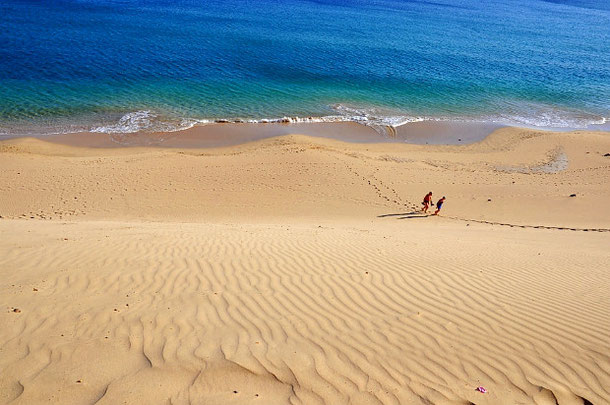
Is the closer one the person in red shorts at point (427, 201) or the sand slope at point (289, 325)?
the sand slope at point (289, 325)

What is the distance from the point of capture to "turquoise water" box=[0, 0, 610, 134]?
25703 mm

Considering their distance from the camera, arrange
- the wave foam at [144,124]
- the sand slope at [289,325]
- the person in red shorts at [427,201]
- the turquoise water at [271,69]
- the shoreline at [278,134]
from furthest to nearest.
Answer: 1. the turquoise water at [271,69]
2. the wave foam at [144,124]
3. the shoreline at [278,134]
4. the person in red shorts at [427,201]
5. the sand slope at [289,325]

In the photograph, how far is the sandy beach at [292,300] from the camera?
4164 millimetres

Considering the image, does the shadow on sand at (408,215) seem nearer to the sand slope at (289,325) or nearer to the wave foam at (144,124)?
the sand slope at (289,325)

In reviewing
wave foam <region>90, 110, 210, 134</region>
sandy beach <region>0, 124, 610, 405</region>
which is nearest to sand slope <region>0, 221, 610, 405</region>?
sandy beach <region>0, 124, 610, 405</region>

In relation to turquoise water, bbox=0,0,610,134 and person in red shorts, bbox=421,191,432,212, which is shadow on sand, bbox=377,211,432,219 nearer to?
person in red shorts, bbox=421,191,432,212

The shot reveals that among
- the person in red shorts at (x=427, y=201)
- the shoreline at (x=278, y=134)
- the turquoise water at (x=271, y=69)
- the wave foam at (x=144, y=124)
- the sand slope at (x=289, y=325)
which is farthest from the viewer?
the turquoise water at (x=271, y=69)

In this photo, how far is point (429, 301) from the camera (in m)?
6.22

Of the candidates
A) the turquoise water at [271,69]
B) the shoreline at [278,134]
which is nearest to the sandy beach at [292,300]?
the shoreline at [278,134]

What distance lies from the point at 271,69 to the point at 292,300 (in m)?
30.3

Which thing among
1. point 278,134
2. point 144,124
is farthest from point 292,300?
point 144,124

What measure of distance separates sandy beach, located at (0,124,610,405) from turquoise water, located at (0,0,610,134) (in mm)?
11561

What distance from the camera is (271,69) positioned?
33469 mm

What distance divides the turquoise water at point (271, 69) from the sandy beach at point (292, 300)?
37.9ft
